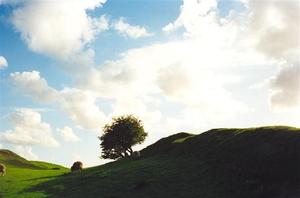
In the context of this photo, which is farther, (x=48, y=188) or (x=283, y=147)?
(x=48, y=188)

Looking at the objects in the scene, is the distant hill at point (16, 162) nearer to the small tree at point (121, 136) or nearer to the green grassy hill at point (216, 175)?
the small tree at point (121, 136)

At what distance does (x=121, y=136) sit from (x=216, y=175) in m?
50.1

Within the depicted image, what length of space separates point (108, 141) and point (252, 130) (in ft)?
148

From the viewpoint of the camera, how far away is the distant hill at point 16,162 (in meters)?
132

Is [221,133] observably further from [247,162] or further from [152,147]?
[152,147]

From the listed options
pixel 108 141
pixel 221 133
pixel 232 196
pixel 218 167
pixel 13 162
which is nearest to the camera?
pixel 232 196

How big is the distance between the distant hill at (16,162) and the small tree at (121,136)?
3257 cm

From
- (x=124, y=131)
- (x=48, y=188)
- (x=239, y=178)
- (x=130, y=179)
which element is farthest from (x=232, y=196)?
(x=124, y=131)

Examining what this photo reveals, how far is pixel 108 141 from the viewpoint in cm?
10744

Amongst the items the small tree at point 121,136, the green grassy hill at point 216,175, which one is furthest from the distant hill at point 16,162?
the green grassy hill at point 216,175

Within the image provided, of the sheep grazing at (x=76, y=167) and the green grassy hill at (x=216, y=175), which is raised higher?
the sheep grazing at (x=76, y=167)

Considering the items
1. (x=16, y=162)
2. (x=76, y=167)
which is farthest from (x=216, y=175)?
(x=16, y=162)

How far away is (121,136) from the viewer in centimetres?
10694

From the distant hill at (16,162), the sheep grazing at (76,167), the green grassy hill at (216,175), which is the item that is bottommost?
the green grassy hill at (216,175)
